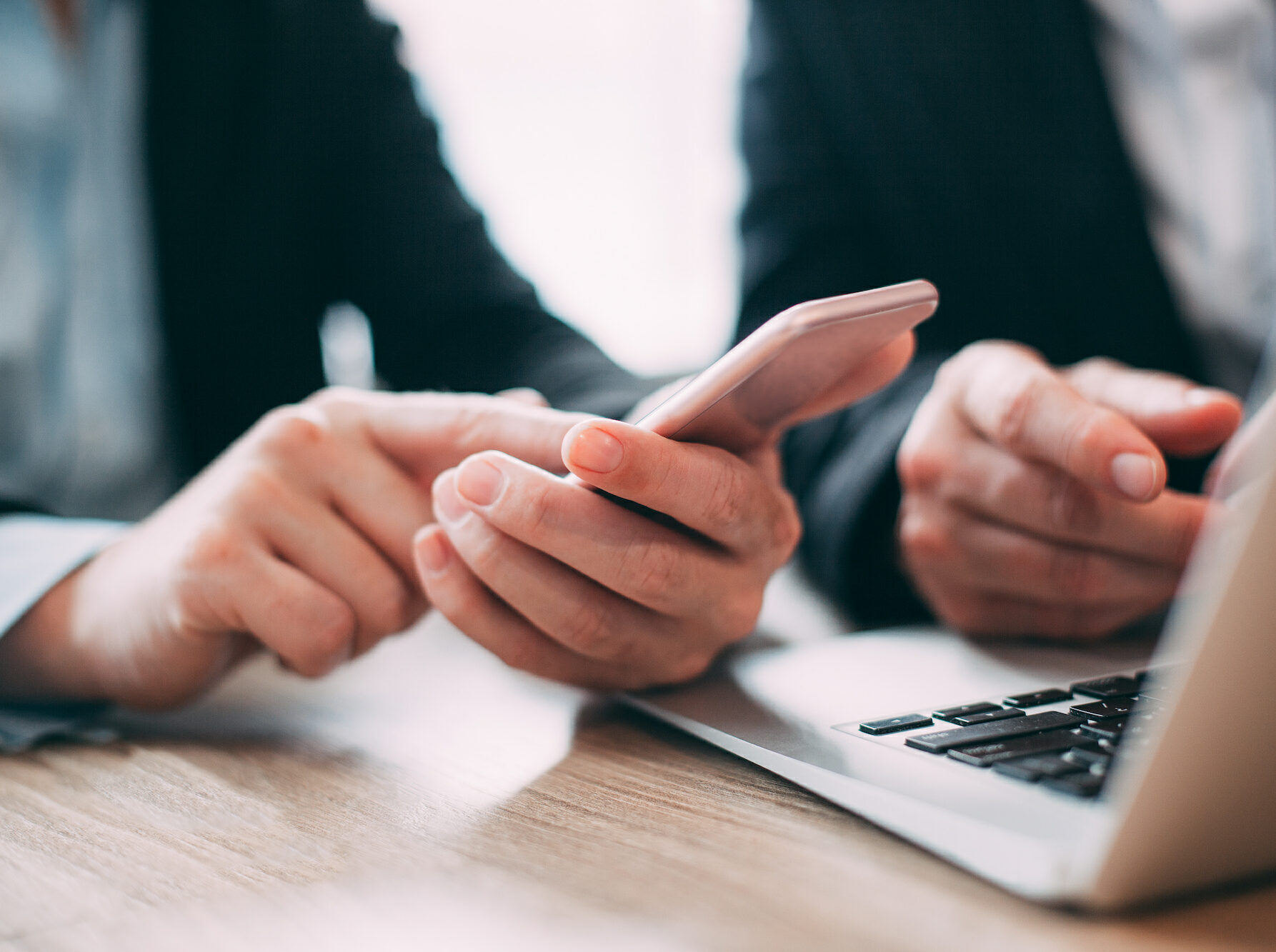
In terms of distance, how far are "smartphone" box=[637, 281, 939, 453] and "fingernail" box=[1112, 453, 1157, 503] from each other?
0.11 metres

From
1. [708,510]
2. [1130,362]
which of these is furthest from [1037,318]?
[708,510]

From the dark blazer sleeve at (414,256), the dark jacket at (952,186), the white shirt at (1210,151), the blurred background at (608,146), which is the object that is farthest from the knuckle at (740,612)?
the blurred background at (608,146)

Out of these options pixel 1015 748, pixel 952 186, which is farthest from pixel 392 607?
pixel 952 186

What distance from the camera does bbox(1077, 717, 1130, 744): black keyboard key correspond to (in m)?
0.23

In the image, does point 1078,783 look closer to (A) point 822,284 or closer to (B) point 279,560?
(B) point 279,560

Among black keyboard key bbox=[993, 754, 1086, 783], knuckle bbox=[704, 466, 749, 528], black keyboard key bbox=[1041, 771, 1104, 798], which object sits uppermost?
knuckle bbox=[704, 466, 749, 528]

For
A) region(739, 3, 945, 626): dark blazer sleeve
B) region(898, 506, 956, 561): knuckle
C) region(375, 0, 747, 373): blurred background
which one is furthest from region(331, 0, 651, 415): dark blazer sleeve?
region(375, 0, 747, 373): blurred background

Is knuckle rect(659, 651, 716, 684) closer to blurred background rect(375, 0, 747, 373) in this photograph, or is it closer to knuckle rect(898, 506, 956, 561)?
knuckle rect(898, 506, 956, 561)

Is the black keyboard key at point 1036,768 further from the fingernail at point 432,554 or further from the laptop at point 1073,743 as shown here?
the fingernail at point 432,554

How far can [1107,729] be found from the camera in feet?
0.77

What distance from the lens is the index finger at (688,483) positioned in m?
0.27

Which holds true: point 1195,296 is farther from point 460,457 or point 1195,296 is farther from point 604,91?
point 604,91

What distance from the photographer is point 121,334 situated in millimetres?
672

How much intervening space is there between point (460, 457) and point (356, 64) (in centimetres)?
64
